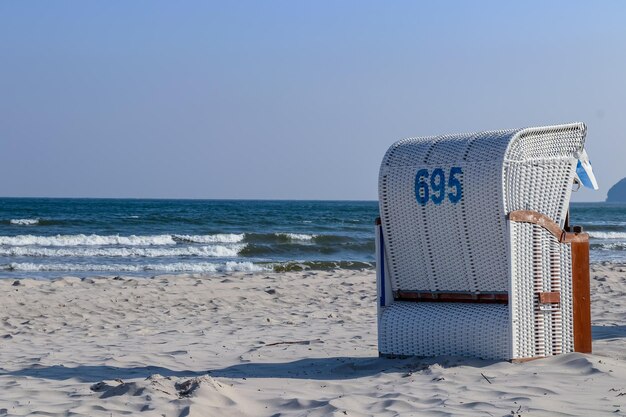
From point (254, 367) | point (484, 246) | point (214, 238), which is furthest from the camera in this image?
point (214, 238)

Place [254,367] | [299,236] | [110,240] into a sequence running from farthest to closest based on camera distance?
[299,236] < [110,240] < [254,367]

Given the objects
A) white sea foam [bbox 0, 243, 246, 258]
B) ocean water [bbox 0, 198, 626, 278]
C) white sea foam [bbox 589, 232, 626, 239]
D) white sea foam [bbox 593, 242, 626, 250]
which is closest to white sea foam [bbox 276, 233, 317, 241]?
ocean water [bbox 0, 198, 626, 278]

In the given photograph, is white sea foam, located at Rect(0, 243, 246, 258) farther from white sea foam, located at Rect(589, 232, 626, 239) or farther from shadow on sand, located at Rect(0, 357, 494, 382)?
white sea foam, located at Rect(589, 232, 626, 239)

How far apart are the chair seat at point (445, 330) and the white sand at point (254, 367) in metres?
0.11

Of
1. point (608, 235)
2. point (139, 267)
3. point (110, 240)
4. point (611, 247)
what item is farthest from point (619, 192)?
point (139, 267)

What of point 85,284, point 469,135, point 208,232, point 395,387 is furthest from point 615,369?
point 208,232

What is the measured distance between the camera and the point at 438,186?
5.71 metres

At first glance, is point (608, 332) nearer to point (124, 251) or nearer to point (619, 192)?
point (124, 251)

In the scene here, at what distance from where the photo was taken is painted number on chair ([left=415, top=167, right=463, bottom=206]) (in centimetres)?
561

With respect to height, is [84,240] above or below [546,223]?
below

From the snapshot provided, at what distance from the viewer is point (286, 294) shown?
39.3 feet

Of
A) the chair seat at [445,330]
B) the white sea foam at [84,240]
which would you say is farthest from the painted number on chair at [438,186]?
the white sea foam at [84,240]

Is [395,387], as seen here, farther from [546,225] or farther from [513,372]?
[546,225]

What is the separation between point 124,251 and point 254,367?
17058 mm
